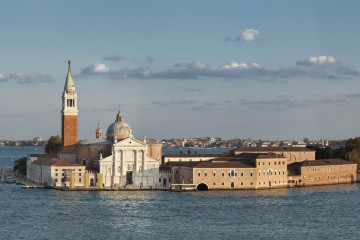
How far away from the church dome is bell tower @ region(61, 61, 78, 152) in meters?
3.43

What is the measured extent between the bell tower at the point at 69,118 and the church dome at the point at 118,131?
3428mm

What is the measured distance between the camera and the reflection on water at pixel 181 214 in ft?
116

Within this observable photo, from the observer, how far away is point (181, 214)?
136 ft

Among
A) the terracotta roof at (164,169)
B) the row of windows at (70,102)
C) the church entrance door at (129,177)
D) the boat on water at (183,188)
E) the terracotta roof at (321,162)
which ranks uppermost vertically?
the row of windows at (70,102)

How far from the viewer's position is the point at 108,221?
38.9 meters

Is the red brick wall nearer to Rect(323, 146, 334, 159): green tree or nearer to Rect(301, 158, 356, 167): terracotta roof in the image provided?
Rect(301, 158, 356, 167): terracotta roof

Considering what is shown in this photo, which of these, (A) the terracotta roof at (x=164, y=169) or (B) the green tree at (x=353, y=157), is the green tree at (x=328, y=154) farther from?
(A) the terracotta roof at (x=164, y=169)

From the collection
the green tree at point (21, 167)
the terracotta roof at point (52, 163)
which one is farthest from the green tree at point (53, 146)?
the terracotta roof at point (52, 163)

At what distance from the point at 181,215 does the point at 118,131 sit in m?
24.5

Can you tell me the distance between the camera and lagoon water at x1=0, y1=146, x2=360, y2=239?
3528cm

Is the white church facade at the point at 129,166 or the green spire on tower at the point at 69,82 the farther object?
the green spire on tower at the point at 69,82

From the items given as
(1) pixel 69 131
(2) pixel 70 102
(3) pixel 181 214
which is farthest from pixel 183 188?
(2) pixel 70 102

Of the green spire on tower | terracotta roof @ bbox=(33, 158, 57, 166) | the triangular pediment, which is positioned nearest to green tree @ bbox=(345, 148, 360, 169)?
the triangular pediment

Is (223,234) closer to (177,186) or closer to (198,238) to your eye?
(198,238)
